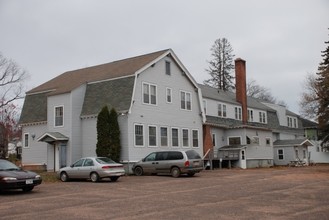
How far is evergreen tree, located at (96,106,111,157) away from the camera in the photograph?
2880 centimetres

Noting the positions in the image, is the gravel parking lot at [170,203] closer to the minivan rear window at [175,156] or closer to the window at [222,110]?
the minivan rear window at [175,156]

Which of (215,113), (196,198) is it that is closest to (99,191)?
(196,198)

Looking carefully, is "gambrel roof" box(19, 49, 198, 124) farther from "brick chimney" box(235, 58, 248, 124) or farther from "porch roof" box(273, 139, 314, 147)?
"porch roof" box(273, 139, 314, 147)

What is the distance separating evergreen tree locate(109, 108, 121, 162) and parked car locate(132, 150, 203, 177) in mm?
1711

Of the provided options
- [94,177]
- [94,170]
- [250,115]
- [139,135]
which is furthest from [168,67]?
[250,115]

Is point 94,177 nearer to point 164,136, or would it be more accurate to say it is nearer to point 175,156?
point 175,156

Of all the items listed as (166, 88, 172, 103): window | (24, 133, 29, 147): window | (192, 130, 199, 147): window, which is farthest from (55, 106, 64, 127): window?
(192, 130, 199, 147): window

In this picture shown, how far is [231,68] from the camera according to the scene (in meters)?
71.4

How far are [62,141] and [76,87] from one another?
409cm

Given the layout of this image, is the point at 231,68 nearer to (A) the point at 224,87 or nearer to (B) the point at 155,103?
(A) the point at 224,87

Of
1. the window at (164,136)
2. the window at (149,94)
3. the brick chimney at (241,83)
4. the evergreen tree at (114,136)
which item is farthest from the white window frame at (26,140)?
the brick chimney at (241,83)

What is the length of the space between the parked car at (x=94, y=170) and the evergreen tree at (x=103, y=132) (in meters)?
4.88

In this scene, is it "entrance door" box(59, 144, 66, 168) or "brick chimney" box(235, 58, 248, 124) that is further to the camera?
"brick chimney" box(235, 58, 248, 124)

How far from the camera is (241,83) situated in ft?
154
